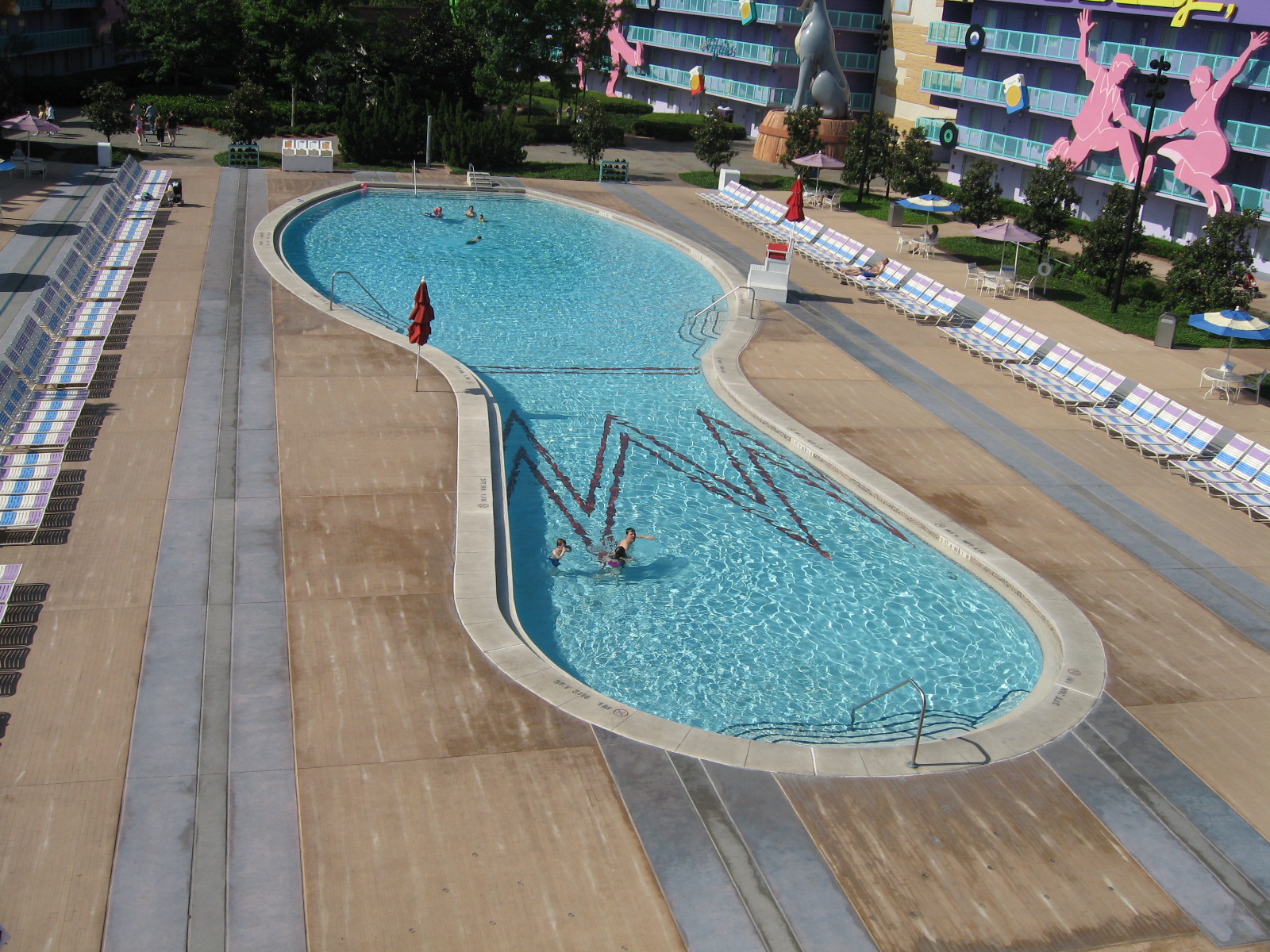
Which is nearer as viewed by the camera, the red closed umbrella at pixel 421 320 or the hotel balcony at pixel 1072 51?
the red closed umbrella at pixel 421 320

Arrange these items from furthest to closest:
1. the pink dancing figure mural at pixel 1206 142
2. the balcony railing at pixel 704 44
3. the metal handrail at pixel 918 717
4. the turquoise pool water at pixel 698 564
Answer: the balcony railing at pixel 704 44, the pink dancing figure mural at pixel 1206 142, the turquoise pool water at pixel 698 564, the metal handrail at pixel 918 717

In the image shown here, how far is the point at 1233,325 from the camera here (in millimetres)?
23750

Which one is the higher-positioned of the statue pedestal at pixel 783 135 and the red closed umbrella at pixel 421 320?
the statue pedestal at pixel 783 135

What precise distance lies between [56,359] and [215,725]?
38.5ft

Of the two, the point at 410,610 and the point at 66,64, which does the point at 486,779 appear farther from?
the point at 66,64

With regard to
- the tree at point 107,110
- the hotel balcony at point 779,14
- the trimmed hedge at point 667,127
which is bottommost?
the tree at point 107,110

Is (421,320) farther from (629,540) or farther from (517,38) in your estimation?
(517,38)

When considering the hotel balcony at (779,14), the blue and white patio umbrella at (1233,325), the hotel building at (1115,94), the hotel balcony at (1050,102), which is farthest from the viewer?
the hotel balcony at (779,14)

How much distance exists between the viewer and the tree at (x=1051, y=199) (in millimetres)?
32500

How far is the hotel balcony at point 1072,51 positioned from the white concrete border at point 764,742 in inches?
900

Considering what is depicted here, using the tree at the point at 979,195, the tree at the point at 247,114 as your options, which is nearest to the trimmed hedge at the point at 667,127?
the tree at the point at 247,114

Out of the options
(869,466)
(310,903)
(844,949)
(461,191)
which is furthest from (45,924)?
(461,191)

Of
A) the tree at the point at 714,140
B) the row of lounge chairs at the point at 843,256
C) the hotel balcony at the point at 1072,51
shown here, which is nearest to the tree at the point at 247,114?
the row of lounge chairs at the point at 843,256

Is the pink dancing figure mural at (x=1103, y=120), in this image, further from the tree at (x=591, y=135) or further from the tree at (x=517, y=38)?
the tree at (x=517, y=38)
